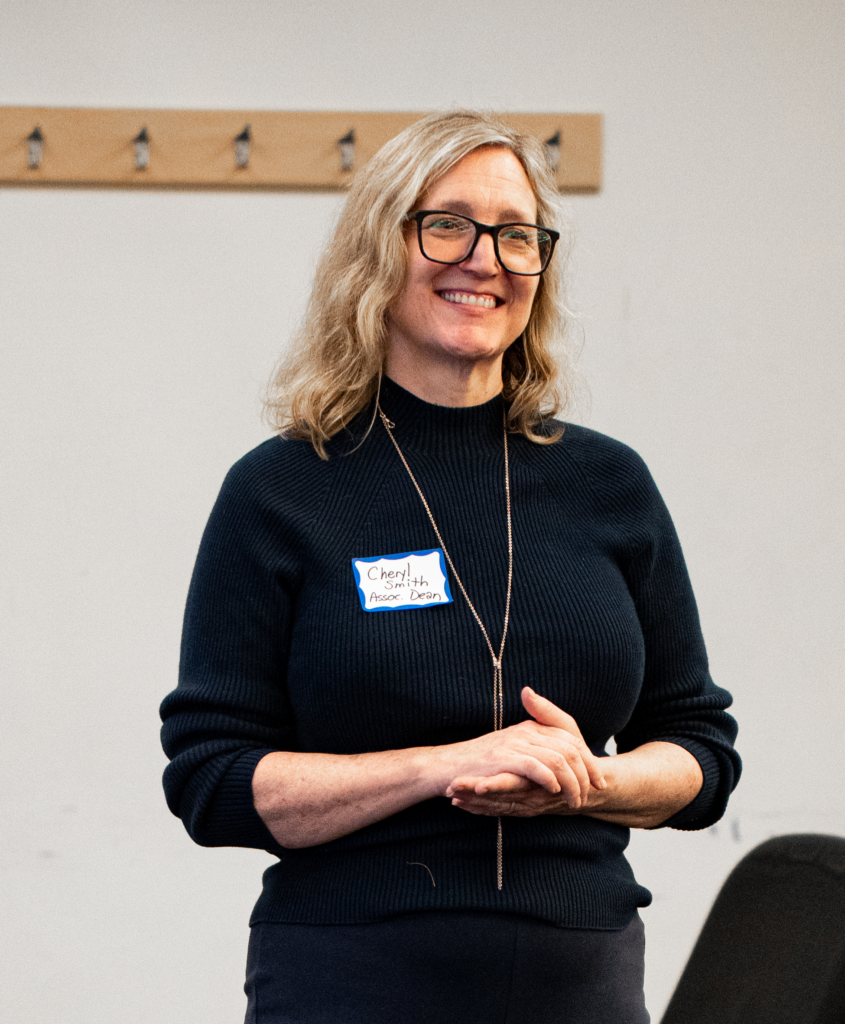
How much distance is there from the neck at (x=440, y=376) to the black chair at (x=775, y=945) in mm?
606

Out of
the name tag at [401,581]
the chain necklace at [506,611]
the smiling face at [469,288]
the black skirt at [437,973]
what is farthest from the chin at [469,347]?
the black skirt at [437,973]

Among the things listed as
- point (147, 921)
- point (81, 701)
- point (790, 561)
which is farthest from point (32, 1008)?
point (790, 561)

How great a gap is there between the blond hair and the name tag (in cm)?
18

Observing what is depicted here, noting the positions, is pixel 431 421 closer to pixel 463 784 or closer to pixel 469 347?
pixel 469 347

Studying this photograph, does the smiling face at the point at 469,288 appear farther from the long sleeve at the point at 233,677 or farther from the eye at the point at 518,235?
the long sleeve at the point at 233,677

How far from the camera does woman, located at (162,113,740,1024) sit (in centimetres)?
108

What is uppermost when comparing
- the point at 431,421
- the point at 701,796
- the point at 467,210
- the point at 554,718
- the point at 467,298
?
the point at 467,210

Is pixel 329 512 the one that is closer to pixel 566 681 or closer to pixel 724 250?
pixel 566 681

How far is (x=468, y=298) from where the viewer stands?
1282 mm

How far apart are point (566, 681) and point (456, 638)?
124mm

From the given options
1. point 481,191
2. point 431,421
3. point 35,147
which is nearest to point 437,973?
point 431,421

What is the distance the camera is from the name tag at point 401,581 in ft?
3.79

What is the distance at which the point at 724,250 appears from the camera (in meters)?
2.56

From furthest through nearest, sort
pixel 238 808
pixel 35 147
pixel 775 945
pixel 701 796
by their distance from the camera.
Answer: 1. pixel 35 147
2. pixel 701 796
3. pixel 238 808
4. pixel 775 945
